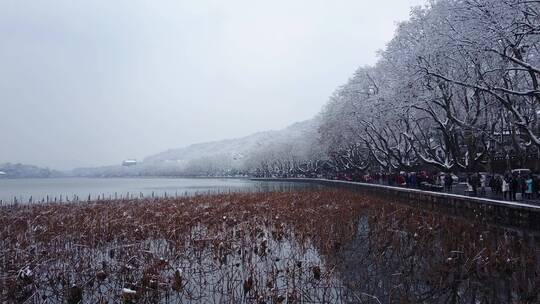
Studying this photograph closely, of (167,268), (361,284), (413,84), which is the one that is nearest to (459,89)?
(413,84)

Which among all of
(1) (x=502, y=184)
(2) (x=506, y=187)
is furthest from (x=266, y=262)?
(1) (x=502, y=184)

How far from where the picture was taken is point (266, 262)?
11.4 metres

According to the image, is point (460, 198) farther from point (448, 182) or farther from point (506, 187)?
point (448, 182)

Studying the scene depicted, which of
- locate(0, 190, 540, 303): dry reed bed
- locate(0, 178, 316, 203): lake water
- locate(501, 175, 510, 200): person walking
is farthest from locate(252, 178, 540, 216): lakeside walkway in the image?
locate(0, 178, 316, 203): lake water

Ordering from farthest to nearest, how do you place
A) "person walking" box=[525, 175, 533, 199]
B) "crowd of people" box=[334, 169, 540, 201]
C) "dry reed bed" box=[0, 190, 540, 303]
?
"crowd of people" box=[334, 169, 540, 201], "person walking" box=[525, 175, 533, 199], "dry reed bed" box=[0, 190, 540, 303]

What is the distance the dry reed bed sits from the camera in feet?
28.1

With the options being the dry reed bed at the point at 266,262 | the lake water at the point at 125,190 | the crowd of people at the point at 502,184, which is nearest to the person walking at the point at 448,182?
the crowd of people at the point at 502,184

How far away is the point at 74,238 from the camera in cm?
1388

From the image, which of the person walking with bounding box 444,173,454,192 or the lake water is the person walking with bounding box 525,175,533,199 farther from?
the lake water

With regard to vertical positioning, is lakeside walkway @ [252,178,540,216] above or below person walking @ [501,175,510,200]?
below

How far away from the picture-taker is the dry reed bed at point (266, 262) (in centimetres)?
855

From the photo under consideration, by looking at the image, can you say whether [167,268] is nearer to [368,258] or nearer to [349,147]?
[368,258]

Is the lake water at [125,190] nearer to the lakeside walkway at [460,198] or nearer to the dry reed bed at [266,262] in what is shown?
the lakeside walkway at [460,198]

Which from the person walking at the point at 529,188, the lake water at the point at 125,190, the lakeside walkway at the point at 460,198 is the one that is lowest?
the lake water at the point at 125,190
